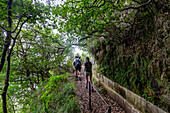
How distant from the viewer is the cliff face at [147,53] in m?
2.39

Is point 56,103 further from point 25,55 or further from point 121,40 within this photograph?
point 121,40

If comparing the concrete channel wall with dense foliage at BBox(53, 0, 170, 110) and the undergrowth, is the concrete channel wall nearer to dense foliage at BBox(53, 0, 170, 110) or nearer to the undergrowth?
dense foliage at BBox(53, 0, 170, 110)

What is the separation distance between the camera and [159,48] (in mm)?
2557

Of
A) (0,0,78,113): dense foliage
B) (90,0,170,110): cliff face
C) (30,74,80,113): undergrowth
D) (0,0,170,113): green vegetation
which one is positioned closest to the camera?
(90,0,170,110): cliff face

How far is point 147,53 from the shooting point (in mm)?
2969

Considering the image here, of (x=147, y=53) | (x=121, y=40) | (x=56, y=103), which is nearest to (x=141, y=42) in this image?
(x=147, y=53)

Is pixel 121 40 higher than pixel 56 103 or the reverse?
higher

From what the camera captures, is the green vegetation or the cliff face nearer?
the cliff face

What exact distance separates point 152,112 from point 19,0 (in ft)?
22.6

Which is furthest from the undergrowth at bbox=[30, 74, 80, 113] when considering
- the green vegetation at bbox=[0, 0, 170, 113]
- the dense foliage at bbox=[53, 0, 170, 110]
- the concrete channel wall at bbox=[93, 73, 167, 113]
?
the dense foliage at bbox=[53, 0, 170, 110]

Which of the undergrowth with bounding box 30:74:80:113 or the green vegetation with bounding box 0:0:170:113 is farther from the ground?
the green vegetation with bounding box 0:0:170:113

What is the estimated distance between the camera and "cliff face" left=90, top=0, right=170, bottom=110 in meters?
2.39

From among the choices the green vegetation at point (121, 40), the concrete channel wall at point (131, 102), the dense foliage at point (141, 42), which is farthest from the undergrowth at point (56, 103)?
the dense foliage at point (141, 42)

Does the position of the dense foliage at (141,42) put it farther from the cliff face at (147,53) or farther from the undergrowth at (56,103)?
the undergrowth at (56,103)
